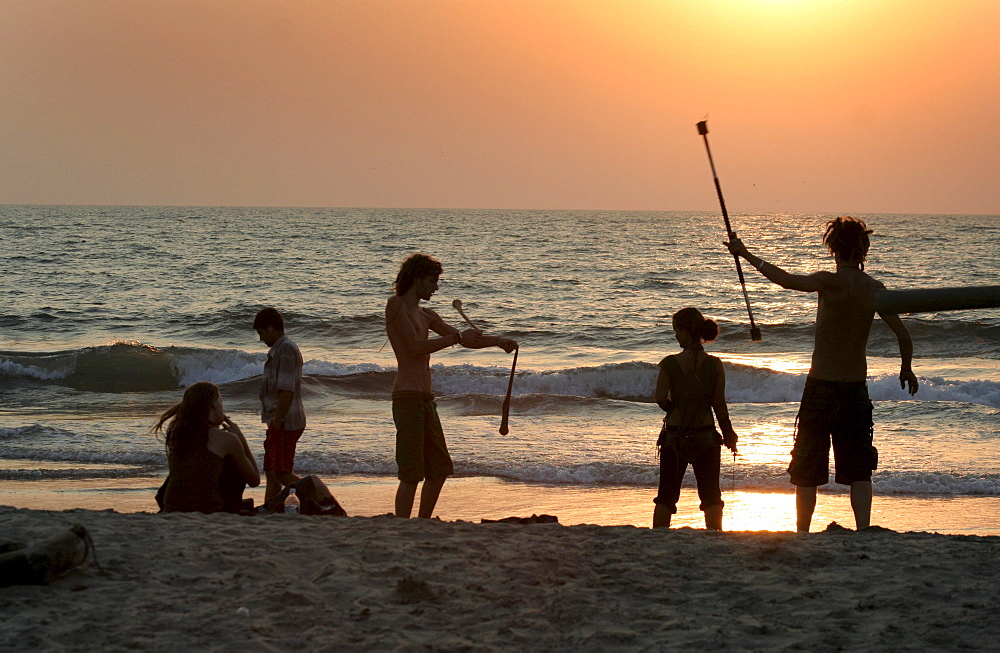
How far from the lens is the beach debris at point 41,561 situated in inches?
155

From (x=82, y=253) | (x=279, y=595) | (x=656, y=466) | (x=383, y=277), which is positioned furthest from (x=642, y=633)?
(x=82, y=253)

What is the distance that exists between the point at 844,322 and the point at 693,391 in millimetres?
898

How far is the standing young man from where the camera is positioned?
614cm

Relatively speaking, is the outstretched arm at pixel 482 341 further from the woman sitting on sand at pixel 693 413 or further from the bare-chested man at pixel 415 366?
the woman sitting on sand at pixel 693 413

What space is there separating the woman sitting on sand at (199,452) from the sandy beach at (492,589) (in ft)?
1.35

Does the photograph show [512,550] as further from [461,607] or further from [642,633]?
[642,633]

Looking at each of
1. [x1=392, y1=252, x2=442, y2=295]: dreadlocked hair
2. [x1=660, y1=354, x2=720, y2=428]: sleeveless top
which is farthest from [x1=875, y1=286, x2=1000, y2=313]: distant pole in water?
[x1=392, y1=252, x2=442, y2=295]: dreadlocked hair

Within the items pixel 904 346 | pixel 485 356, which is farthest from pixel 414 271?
pixel 485 356

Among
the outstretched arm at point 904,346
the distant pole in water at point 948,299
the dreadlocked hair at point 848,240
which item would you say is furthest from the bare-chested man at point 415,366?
the distant pole in water at point 948,299

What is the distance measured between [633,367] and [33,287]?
22004 mm

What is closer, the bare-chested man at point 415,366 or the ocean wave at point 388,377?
the bare-chested man at point 415,366

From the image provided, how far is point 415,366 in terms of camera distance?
212 inches

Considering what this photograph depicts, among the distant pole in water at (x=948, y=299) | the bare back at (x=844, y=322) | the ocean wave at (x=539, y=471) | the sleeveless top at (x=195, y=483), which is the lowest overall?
the ocean wave at (x=539, y=471)

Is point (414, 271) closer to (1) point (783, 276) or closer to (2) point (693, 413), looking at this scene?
(2) point (693, 413)
